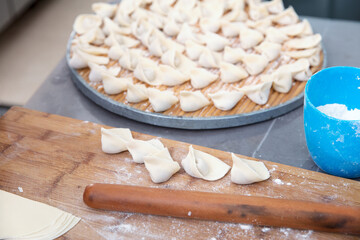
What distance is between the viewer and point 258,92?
1.22m

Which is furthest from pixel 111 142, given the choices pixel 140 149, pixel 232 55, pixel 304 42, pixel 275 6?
pixel 275 6

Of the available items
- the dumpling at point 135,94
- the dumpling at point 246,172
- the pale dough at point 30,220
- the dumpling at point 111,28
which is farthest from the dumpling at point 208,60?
the pale dough at point 30,220

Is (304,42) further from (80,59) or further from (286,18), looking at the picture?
(80,59)

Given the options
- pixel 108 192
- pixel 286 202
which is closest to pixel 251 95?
Answer: pixel 286 202

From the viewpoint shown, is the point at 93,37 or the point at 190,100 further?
the point at 93,37

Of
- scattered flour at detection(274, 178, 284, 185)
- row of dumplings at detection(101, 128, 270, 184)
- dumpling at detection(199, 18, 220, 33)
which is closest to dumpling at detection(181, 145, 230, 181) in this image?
row of dumplings at detection(101, 128, 270, 184)

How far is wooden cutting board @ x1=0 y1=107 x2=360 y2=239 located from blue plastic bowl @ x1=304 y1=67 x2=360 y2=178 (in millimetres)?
46

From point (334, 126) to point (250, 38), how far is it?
0.58 meters

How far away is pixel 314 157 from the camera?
3.48 ft

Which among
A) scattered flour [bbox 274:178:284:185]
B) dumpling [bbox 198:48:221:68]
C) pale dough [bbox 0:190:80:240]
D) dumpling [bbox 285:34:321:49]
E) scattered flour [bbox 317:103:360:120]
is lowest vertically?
pale dough [bbox 0:190:80:240]

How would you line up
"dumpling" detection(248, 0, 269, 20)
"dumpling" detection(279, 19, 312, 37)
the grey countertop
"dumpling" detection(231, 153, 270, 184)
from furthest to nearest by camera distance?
1. "dumpling" detection(248, 0, 269, 20)
2. "dumpling" detection(279, 19, 312, 37)
3. the grey countertop
4. "dumpling" detection(231, 153, 270, 184)

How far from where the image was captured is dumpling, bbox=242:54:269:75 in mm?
Answer: 1332

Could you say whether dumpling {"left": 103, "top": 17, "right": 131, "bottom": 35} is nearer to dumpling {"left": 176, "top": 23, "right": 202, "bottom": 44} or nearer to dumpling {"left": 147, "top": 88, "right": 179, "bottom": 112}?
dumpling {"left": 176, "top": 23, "right": 202, "bottom": 44}

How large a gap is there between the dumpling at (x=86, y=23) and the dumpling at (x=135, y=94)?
1.41 ft
